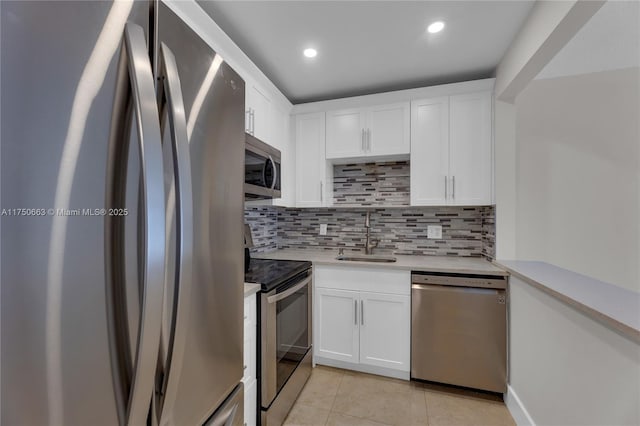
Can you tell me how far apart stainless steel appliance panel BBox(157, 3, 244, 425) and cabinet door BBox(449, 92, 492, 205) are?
1876 mm

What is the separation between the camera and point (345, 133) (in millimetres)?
2506

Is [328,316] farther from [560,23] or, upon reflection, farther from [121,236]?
[560,23]

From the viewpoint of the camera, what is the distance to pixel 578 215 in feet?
5.75

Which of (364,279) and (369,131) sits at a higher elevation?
(369,131)

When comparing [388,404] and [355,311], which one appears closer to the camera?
[388,404]

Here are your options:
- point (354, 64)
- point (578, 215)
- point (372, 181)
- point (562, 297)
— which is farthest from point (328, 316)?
point (354, 64)

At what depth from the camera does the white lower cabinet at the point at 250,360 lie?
139 cm

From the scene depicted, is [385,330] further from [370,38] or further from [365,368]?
[370,38]

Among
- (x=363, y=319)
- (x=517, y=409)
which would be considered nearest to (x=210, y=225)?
(x=363, y=319)

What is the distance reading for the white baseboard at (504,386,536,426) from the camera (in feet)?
5.31

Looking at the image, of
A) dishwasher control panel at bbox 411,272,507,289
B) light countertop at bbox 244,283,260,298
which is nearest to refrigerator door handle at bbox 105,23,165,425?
light countertop at bbox 244,283,260,298

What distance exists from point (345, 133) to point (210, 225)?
1953 mm

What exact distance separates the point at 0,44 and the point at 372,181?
8.40 feet

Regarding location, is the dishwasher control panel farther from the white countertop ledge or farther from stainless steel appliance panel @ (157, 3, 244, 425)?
stainless steel appliance panel @ (157, 3, 244, 425)
